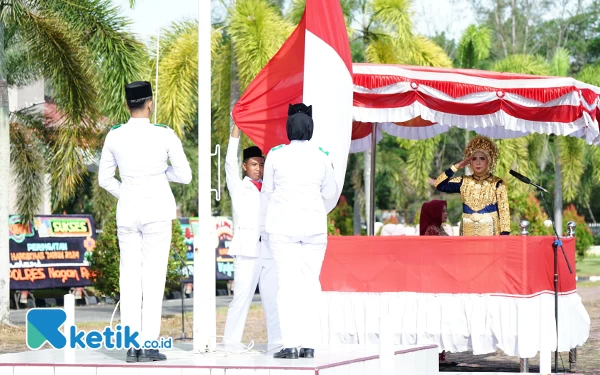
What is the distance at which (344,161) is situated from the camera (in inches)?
385

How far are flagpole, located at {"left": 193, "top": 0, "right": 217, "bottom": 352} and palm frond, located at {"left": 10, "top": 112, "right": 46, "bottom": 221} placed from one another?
12.8 m

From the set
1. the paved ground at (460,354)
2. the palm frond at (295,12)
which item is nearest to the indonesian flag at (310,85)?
the paved ground at (460,354)

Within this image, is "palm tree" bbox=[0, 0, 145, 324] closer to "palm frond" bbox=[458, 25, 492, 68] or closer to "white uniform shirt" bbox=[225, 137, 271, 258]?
"white uniform shirt" bbox=[225, 137, 271, 258]

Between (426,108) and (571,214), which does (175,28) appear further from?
(571,214)

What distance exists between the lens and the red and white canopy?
11.7m

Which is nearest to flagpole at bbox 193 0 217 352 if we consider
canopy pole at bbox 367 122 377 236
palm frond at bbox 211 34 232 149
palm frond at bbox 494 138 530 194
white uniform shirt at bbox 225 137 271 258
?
white uniform shirt at bbox 225 137 271 258

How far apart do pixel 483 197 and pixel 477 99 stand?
1.03 m

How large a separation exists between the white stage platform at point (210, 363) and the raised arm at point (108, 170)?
1.27m

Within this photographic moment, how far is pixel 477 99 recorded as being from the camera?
11750mm

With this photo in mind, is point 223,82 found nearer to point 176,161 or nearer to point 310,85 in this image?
point 310,85

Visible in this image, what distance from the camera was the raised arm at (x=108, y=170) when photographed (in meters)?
8.28

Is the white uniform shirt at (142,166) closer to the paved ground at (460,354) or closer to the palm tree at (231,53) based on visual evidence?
the paved ground at (460,354)

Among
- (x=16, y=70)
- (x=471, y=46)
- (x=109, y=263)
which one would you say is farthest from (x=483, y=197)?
(x=471, y=46)

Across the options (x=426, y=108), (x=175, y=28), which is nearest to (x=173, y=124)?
(x=175, y=28)
